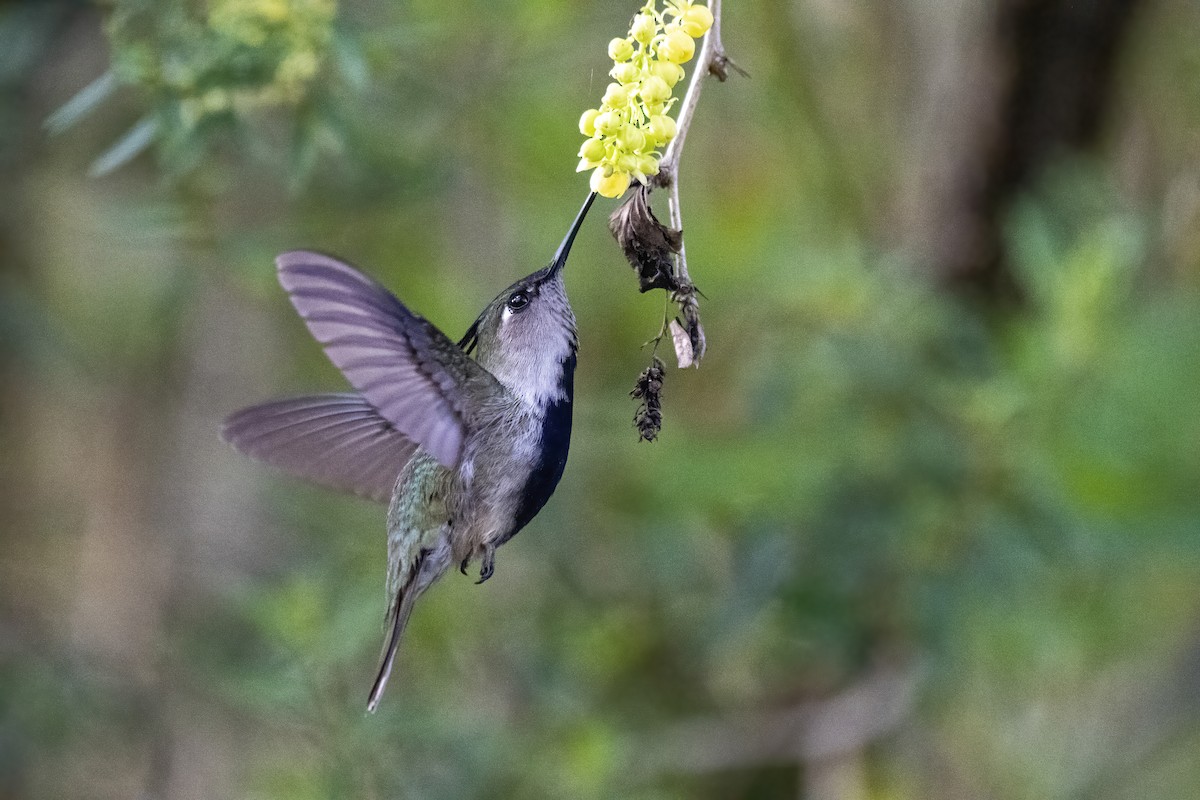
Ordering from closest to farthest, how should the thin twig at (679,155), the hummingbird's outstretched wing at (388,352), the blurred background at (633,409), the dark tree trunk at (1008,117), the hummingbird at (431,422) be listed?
the thin twig at (679,155), the hummingbird's outstretched wing at (388,352), the hummingbird at (431,422), the blurred background at (633,409), the dark tree trunk at (1008,117)

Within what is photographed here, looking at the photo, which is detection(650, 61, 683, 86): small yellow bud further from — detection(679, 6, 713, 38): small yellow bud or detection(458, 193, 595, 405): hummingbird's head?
detection(458, 193, 595, 405): hummingbird's head

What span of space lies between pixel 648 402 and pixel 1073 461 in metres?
1.98

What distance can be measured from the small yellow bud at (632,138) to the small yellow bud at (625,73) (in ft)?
0.19

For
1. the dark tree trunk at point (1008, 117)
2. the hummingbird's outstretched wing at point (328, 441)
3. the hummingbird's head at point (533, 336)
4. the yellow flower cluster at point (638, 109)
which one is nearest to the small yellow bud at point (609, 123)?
the yellow flower cluster at point (638, 109)

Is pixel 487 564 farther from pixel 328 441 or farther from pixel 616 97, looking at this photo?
pixel 616 97

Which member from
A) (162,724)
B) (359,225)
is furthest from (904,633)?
(162,724)

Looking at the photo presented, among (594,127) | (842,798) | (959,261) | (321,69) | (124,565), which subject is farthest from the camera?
(124,565)

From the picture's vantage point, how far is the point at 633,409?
12.3 feet

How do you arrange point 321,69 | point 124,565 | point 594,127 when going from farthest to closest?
point 124,565
point 321,69
point 594,127

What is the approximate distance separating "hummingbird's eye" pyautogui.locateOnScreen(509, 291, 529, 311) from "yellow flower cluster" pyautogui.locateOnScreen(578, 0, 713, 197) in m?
0.65

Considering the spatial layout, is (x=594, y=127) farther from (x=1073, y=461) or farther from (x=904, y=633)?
(x=904, y=633)

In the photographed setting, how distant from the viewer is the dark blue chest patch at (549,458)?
199cm

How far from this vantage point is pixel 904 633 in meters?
3.52

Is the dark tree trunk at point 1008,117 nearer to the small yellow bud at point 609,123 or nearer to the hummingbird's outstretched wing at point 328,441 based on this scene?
the hummingbird's outstretched wing at point 328,441
